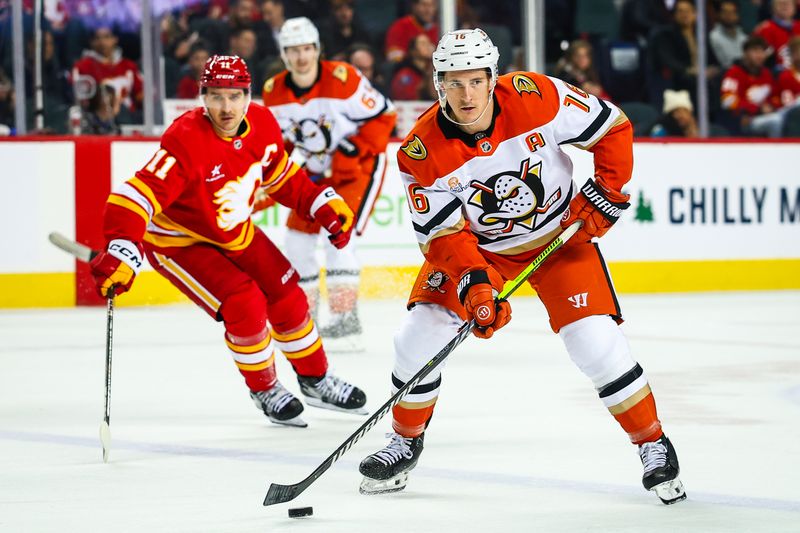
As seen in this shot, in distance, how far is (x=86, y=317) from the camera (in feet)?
24.7

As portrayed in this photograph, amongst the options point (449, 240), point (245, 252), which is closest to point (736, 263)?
point (245, 252)

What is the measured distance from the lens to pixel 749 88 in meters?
9.37

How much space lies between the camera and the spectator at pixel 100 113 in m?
8.04

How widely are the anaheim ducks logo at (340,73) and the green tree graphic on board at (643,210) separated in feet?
10.0

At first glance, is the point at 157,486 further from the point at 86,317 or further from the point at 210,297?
→ the point at 86,317

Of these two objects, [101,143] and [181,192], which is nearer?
[181,192]

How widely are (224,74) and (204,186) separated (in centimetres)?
34

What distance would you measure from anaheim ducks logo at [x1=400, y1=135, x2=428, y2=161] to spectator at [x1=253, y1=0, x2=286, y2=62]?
5201 millimetres

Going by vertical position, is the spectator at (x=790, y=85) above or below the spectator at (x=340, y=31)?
below

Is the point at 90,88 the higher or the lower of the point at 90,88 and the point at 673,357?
the higher

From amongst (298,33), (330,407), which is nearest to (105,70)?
(298,33)

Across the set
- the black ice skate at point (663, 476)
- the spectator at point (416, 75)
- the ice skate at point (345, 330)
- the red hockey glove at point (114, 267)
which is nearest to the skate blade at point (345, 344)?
the ice skate at point (345, 330)

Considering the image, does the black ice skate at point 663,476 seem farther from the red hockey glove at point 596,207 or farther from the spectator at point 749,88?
the spectator at point 749,88

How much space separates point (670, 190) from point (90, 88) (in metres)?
3.60
